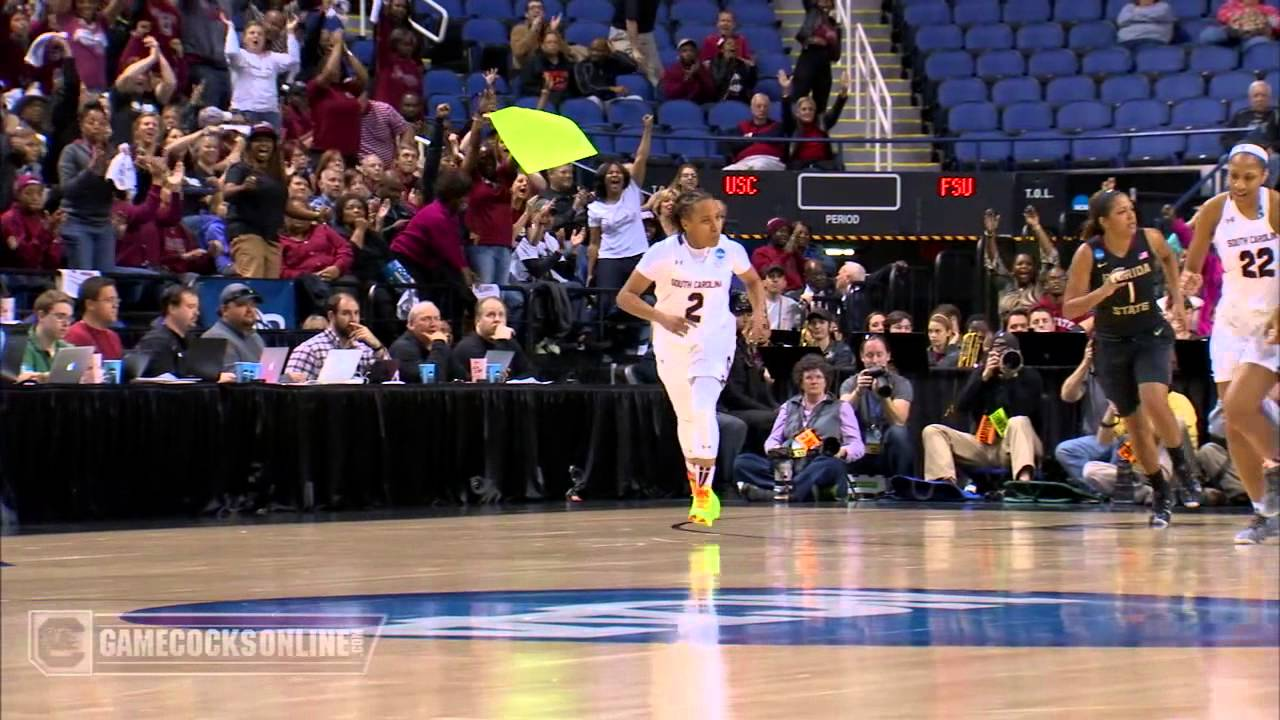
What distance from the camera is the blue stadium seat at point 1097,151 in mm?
23969

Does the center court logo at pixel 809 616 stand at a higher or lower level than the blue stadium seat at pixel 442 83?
lower

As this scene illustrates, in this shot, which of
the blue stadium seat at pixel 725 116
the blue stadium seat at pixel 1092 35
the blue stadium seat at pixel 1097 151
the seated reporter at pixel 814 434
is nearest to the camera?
the seated reporter at pixel 814 434

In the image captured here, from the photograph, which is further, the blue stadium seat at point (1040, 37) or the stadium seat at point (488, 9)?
the blue stadium seat at point (1040, 37)

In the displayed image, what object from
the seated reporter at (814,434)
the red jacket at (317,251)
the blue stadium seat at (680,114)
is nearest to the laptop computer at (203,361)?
the red jacket at (317,251)

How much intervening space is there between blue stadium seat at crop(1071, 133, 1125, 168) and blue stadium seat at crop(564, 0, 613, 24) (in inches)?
236

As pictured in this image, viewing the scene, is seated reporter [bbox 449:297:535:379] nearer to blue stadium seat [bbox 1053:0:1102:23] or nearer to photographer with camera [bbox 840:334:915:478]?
photographer with camera [bbox 840:334:915:478]

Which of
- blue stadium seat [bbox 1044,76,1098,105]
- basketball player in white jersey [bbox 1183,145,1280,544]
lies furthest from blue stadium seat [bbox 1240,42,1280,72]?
basketball player in white jersey [bbox 1183,145,1280,544]

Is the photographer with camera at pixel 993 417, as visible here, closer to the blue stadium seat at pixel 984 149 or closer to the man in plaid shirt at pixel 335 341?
the man in plaid shirt at pixel 335 341

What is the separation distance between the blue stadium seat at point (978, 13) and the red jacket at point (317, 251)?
13176 mm

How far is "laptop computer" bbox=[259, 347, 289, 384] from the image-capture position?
14.1 meters

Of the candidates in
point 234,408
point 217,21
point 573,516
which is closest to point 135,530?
point 234,408

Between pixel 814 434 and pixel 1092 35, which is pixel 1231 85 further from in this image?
pixel 814 434

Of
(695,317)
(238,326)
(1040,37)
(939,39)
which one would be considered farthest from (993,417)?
(939,39)

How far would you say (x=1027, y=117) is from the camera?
25.3m
